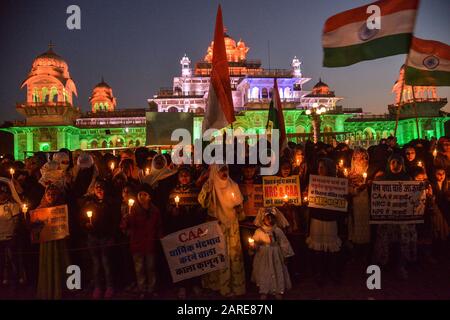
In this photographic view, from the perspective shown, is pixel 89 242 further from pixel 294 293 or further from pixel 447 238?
pixel 447 238

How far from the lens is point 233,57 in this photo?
46562mm

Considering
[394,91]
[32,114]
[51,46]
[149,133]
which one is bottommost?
[149,133]

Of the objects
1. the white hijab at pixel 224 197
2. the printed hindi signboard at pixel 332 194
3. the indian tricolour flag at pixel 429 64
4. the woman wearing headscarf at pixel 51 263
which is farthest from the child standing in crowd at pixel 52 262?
the indian tricolour flag at pixel 429 64

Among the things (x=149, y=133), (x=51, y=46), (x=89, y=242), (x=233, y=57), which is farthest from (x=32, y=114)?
(x=89, y=242)

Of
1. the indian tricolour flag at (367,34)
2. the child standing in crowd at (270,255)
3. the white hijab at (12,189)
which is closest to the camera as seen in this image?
the child standing in crowd at (270,255)

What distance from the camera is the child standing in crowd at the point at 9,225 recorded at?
17.0 feet

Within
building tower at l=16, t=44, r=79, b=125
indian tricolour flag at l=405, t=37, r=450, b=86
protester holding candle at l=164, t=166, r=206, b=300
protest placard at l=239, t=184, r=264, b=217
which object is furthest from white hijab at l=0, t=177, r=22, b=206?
building tower at l=16, t=44, r=79, b=125

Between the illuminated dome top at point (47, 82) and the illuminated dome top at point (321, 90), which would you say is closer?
the illuminated dome top at point (47, 82)

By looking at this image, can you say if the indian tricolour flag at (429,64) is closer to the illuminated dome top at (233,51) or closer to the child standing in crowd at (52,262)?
the child standing in crowd at (52,262)

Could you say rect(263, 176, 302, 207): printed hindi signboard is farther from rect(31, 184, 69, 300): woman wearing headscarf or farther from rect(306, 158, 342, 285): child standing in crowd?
rect(31, 184, 69, 300): woman wearing headscarf

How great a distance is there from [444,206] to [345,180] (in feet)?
7.01

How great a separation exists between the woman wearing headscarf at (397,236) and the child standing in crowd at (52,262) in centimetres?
462

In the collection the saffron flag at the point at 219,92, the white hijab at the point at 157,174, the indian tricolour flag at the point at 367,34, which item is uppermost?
the indian tricolour flag at the point at 367,34

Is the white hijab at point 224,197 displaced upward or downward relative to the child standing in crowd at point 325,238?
upward
